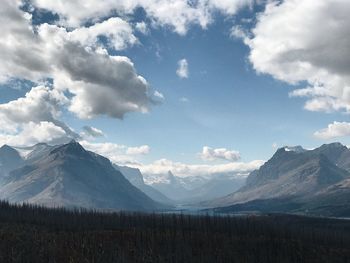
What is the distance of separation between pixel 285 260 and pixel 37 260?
13261 centimetres

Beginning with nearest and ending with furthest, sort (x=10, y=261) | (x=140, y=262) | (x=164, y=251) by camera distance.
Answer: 1. (x=10, y=261)
2. (x=140, y=262)
3. (x=164, y=251)

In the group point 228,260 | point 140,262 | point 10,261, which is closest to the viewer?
point 10,261

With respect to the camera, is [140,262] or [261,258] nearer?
[140,262]

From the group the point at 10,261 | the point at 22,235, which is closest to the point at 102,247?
the point at 22,235

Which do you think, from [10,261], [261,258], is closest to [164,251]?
[261,258]

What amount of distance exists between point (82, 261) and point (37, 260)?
11.4 metres

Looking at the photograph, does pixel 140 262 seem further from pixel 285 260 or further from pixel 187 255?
pixel 285 260

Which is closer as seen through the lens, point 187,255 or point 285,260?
point 187,255

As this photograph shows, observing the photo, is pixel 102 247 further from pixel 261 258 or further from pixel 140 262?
pixel 261 258

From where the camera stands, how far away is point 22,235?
19912 cm

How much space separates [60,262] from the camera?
106125 mm

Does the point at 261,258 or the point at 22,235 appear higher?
the point at 22,235

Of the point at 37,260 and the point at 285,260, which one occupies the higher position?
the point at 37,260

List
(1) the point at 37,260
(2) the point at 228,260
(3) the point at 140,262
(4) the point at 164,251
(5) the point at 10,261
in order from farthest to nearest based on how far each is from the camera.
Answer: (4) the point at 164,251
(2) the point at 228,260
(3) the point at 140,262
(1) the point at 37,260
(5) the point at 10,261
